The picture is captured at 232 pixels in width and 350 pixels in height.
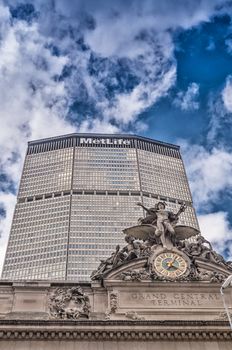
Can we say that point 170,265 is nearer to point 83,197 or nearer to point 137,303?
point 137,303

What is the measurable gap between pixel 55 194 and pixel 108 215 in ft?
62.3

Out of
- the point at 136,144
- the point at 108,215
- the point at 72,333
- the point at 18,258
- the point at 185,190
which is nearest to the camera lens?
the point at 72,333

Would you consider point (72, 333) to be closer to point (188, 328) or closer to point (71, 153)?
point (188, 328)

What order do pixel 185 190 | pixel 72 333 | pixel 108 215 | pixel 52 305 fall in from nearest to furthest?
pixel 72 333
pixel 52 305
pixel 108 215
pixel 185 190

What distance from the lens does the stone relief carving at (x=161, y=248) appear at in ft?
92.0

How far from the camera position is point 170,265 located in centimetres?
2856

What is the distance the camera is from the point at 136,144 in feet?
567

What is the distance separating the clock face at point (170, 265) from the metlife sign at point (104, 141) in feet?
471

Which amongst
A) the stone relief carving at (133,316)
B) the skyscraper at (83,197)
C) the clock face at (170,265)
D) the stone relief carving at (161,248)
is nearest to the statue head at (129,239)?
the stone relief carving at (161,248)

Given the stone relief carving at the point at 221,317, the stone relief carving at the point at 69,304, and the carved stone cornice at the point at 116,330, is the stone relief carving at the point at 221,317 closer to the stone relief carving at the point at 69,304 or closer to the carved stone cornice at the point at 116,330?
the carved stone cornice at the point at 116,330

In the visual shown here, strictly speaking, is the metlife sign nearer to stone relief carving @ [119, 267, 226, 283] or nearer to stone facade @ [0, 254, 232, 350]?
stone relief carving @ [119, 267, 226, 283]

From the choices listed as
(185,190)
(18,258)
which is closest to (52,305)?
(18,258)

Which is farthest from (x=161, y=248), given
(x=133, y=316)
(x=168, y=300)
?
(x=133, y=316)

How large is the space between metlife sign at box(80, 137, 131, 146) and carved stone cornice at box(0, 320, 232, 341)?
148m
